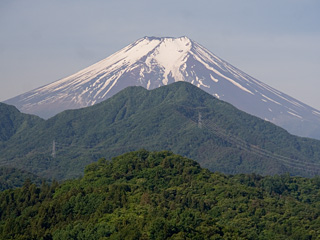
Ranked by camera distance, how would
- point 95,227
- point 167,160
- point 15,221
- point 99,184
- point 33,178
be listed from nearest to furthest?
point 95,227 → point 15,221 → point 99,184 → point 167,160 → point 33,178

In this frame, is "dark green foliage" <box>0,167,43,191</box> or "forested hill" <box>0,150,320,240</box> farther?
"dark green foliage" <box>0,167,43,191</box>

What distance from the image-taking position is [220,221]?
8531cm

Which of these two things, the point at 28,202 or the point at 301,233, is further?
the point at 28,202

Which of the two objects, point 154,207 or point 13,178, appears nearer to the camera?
point 154,207

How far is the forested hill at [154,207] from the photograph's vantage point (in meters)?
71.6

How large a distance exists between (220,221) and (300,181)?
36.0m

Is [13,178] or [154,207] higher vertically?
[154,207]

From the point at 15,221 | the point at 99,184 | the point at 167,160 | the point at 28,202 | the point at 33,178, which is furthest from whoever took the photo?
the point at 33,178

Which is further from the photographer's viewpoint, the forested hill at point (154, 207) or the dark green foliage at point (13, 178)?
the dark green foliage at point (13, 178)

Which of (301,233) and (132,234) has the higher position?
(132,234)

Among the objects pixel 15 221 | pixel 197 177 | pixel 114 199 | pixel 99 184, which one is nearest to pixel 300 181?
pixel 197 177

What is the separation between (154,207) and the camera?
80.9m

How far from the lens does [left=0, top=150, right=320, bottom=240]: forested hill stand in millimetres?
71562

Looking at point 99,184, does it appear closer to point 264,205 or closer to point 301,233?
point 264,205
